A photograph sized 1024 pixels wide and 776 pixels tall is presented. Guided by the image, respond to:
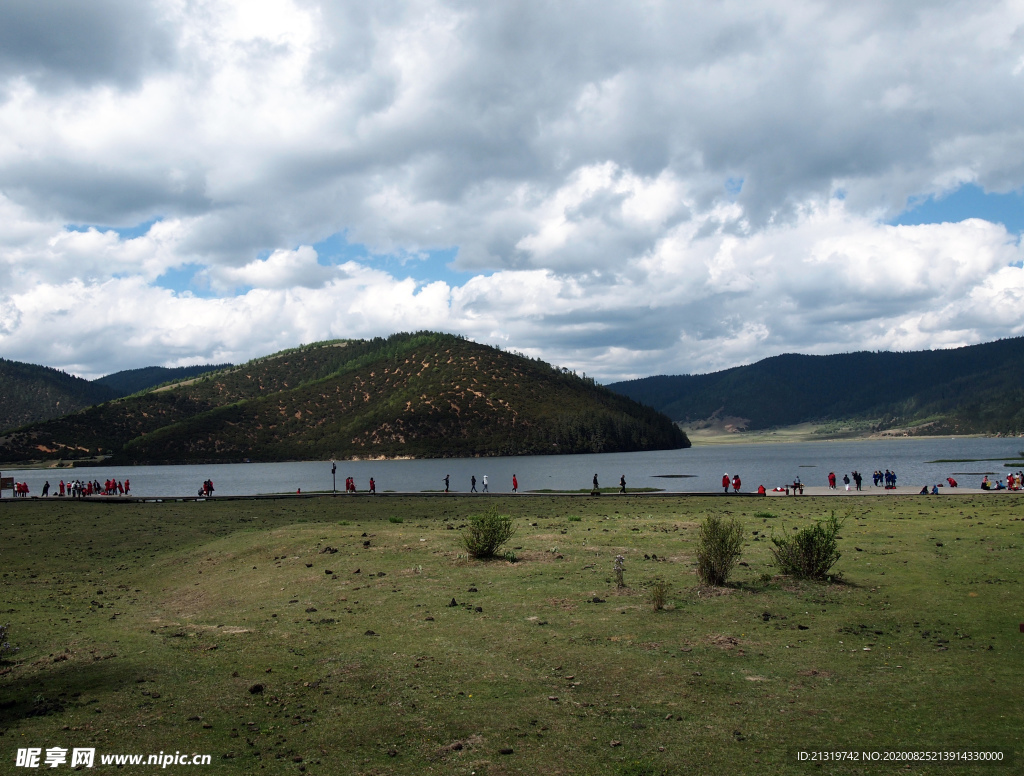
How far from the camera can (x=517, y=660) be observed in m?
10.5

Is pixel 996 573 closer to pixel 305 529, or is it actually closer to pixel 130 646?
pixel 130 646

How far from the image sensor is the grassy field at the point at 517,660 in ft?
24.6

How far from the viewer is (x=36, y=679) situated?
9.99 meters

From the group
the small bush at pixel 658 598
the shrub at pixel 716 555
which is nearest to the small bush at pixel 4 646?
the small bush at pixel 658 598

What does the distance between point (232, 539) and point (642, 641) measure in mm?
18732

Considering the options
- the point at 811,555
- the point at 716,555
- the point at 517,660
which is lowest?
the point at 517,660

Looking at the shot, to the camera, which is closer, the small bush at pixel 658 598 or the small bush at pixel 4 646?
the small bush at pixel 4 646

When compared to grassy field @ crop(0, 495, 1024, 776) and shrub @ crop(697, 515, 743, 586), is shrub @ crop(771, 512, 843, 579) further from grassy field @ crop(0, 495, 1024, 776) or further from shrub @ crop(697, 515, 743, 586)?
shrub @ crop(697, 515, 743, 586)

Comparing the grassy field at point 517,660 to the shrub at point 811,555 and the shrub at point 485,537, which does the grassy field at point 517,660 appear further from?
the shrub at point 485,537

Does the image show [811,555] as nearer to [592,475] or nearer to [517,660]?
[517,660]

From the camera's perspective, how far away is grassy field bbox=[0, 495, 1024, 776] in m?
7.50

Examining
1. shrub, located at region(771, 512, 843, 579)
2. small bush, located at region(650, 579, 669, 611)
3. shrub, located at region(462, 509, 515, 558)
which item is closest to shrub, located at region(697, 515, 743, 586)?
shrub, located at region(771, 512, 843, 579)

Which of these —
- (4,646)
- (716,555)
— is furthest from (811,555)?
(4,646)

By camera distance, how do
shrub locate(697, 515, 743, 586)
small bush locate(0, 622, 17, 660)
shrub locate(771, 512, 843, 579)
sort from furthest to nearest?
1. shrub locate(771, 512, 843, 579)
2. shrub locate(697, 515, 743, 586)
3. small bush locate(0, 622, 17, 660)
